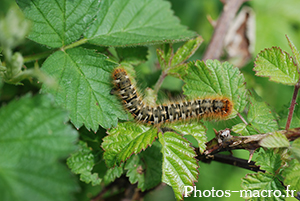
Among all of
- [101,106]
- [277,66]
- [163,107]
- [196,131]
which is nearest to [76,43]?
[101,106]

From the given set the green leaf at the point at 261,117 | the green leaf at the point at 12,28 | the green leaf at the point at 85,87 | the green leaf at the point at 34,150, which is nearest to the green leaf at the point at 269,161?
the green leaf at the point at 261,117

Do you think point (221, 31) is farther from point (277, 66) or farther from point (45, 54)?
point (45, 54)

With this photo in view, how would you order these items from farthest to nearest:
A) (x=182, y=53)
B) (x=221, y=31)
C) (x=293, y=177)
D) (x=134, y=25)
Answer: (x=221, y=31)
(x=134, y=25)
(x=182, y=53)
(x=293, y=177)

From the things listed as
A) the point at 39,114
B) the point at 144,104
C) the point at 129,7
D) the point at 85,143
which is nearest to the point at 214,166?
the point at 144,104

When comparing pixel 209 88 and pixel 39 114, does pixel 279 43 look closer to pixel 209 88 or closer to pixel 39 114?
pixel 209 88

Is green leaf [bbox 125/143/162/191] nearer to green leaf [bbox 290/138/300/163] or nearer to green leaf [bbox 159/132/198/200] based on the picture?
green leaf [bbox 159/132/198/200]

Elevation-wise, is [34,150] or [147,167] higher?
[34,150]
